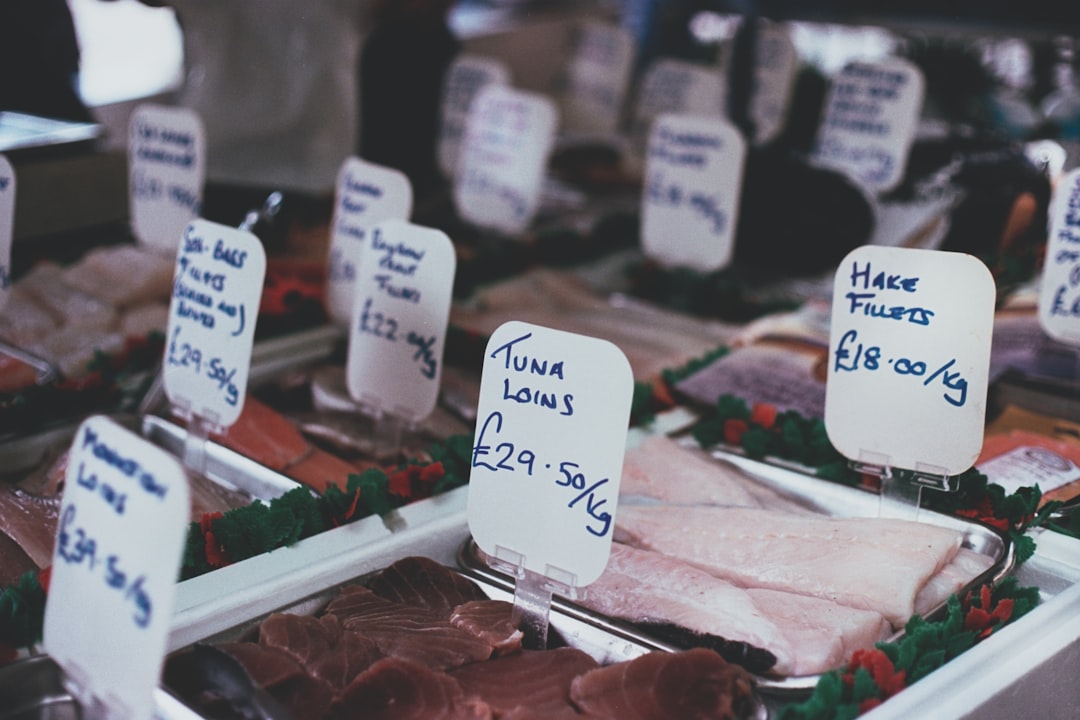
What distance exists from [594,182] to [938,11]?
6.24ft

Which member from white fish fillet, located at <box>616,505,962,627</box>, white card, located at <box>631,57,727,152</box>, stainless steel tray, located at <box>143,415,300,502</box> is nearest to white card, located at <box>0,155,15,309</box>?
stainless steel tray, located at <box>143,415,300,502</box>

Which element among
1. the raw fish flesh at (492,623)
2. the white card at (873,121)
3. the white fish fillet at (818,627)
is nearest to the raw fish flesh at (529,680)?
the raw fish flesh at (492,623)

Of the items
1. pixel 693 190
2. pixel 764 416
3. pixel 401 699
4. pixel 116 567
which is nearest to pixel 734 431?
pixel 764 416

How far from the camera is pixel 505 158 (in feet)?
13.1

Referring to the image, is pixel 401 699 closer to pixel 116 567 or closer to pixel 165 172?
pixel 116 567

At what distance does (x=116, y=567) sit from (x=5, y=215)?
1487 mm

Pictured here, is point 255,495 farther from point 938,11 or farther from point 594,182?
point 938,11

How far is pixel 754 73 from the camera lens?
529 centimetres

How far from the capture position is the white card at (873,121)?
406 centimetres

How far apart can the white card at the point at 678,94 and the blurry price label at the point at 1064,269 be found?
2.76m

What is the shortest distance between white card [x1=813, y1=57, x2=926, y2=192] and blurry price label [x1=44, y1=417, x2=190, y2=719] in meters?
3.19

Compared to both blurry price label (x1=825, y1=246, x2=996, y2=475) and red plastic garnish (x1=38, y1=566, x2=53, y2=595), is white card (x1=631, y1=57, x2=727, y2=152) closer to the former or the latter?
blurry price label (x1=825, y1=246, x2=996, y2=475)

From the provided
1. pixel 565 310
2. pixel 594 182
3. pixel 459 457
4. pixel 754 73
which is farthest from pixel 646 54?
pixel 459 457

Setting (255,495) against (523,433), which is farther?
(255,495)
